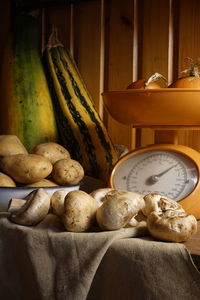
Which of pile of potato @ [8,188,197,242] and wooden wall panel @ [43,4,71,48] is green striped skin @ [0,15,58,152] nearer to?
wooden wall panel @ [43,4,71,48]

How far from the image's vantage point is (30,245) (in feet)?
2.52

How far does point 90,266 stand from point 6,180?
0.34 meters

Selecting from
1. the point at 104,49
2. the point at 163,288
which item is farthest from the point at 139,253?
the point at 104,49

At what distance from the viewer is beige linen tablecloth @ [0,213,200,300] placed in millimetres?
657

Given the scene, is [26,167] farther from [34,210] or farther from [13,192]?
[34,210]

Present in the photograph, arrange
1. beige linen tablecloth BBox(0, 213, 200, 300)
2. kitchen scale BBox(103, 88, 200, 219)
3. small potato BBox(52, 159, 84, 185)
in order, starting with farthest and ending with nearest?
small potato BBox(52, 159, 84, 185) → kitchen scale BBox(103, 88, 200, 219) → beige linen tablecloth BBox(0, 213, 200, 300)

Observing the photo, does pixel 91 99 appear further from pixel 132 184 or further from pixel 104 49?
pixel 132 184

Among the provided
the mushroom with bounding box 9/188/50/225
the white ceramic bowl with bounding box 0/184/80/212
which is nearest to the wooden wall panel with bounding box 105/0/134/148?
the white ceramic bowl with bounding box 0/184/80/212

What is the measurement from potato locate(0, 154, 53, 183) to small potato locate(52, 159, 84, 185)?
0.03 m

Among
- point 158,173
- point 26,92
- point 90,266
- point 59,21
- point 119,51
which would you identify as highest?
point 59,21

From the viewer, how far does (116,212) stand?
0.73 metres

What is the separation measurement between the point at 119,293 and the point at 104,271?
1.7 inches

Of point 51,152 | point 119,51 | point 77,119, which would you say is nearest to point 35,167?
point 51,152

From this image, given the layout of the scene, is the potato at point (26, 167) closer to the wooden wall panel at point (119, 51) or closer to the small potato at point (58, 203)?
the small potato at point (58, 203)
